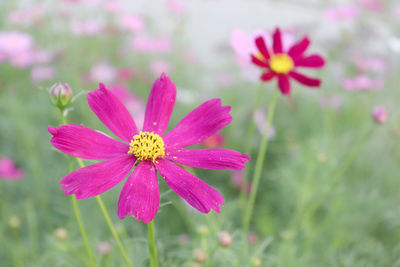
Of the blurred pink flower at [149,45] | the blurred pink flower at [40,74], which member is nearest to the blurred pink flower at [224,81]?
the blurred pink flower at [149,45]

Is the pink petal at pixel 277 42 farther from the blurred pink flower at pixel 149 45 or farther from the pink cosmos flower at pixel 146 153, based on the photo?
the blurred pink flower at pixel 149 45

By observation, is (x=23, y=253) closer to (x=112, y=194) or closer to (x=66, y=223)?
(x=66, y=223)

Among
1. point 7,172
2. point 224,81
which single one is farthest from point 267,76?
point 224,81

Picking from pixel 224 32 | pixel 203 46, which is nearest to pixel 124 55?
pixel 203 46

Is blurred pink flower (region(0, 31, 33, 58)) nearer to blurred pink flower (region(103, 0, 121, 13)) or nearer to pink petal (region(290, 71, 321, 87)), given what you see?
blurred pink flower (region(103, 0, 121, 13))

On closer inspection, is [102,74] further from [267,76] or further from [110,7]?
[267,76]

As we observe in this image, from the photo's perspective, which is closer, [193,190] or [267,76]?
[193,190]
